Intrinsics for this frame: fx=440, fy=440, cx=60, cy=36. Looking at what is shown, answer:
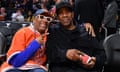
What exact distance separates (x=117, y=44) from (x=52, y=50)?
3.47ft

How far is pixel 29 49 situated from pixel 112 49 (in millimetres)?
1203

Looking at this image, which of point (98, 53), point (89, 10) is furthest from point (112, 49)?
point (89, 10)

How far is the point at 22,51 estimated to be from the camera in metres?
4.92

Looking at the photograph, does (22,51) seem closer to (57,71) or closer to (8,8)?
(57,71)

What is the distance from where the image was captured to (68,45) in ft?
15.9

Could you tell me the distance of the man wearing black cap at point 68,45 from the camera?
4.80m

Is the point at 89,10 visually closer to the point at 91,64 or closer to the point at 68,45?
the point at 68,45

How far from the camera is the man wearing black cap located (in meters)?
4.80

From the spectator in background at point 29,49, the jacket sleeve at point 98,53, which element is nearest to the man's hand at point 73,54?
the jacket sleeve at point 98,53

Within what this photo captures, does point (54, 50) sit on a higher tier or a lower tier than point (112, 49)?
higher

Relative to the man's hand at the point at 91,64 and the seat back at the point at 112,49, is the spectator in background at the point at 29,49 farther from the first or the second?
the seat back at the point at 112,49

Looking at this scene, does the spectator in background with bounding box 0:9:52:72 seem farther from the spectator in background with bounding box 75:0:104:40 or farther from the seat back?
the spectator in background with bounding box 75:0:104:40

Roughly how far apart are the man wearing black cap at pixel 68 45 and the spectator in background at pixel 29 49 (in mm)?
127

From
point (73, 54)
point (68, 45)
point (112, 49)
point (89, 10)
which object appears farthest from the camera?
point (89, 10)
